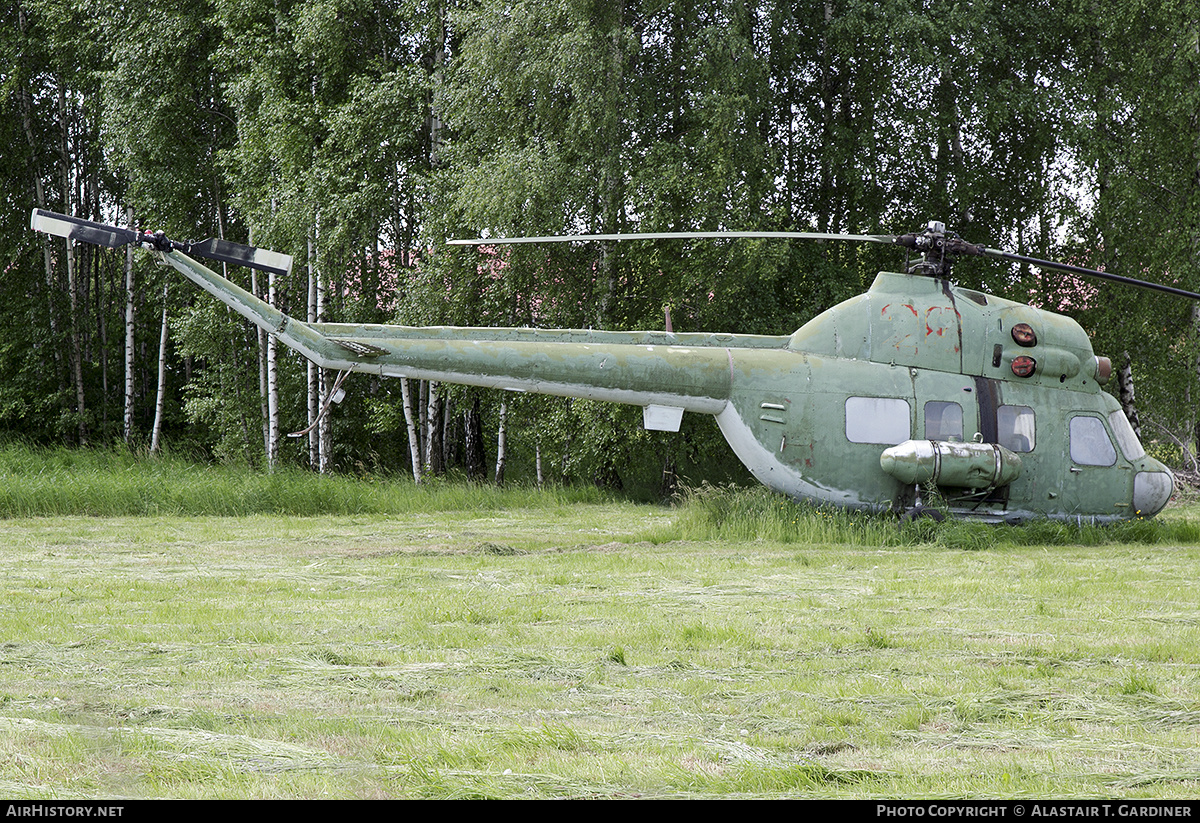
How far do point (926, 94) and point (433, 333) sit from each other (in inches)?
478

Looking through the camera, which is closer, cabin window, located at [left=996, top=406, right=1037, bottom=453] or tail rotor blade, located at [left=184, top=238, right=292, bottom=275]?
tail rotor blade, located at [left=184, top=238, right=292, bottom=275]

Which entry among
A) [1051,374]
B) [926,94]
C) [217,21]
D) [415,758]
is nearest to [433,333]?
[1051,374]

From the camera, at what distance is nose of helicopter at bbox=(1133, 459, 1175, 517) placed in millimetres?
12242

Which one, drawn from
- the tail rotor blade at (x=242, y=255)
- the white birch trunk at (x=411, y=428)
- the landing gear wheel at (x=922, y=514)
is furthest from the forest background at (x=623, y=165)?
the tail rotor blade at (x=242, y=255)

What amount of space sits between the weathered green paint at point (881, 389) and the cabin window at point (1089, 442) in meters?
0.04

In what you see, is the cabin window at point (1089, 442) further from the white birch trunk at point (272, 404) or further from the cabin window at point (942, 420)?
the white birch trunk at point (272, 404)

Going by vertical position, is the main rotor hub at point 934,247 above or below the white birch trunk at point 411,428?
above

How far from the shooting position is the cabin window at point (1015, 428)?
11773 millimetres

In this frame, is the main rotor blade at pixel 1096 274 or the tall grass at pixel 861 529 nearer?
the main rotor blade at pixel 1096 274

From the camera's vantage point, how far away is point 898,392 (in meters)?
11.7

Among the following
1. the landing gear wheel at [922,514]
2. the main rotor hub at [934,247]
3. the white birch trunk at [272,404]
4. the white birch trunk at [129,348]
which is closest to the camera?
the main rotor hub at [934,247]

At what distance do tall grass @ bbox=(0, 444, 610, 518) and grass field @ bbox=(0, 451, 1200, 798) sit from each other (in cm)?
396

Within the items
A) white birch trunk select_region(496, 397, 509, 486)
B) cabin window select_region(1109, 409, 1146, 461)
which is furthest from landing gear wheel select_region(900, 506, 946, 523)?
white birch trunk select_region(496, 397, 509, 486)

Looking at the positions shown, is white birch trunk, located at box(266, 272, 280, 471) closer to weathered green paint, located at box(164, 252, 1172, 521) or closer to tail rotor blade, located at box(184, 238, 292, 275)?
weathered green paint, located at box(164, 252, 1172, 521)
